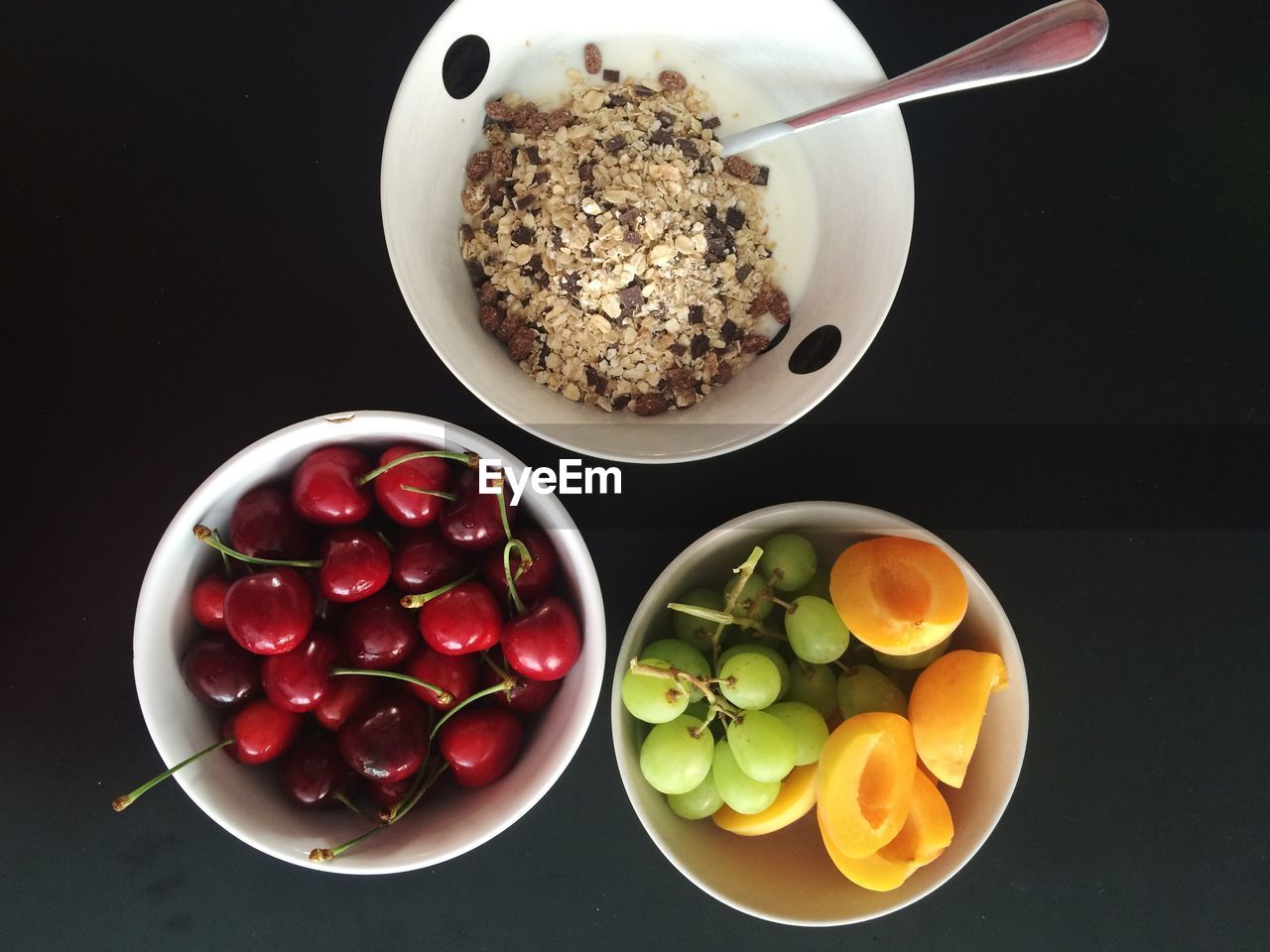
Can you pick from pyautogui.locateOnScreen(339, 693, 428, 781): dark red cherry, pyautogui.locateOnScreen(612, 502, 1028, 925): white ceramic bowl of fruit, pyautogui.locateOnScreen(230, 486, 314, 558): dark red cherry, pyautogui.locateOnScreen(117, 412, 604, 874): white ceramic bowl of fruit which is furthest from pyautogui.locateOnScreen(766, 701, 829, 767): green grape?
pyautogui.locateOnScreen(230, 486, 314, 558): dark red cherry

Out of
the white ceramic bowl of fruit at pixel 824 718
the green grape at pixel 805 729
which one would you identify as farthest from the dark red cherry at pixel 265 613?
the green grape at pixel 805 729

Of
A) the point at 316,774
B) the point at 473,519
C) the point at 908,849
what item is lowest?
the point at 908,849

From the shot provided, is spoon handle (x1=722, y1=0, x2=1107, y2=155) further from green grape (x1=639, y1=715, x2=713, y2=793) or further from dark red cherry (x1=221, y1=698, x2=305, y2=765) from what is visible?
dark red cherry (x1=221, y1=698, x2=305, y2=765)

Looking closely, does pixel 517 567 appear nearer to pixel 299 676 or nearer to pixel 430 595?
pixel 430 595

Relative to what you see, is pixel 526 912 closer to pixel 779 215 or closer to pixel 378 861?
pixel 378 861

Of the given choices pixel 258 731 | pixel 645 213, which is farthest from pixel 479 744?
pixel 645 213

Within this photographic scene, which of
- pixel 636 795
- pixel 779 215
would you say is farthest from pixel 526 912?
pixel 779 215

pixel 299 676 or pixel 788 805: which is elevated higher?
pixel 299 676
